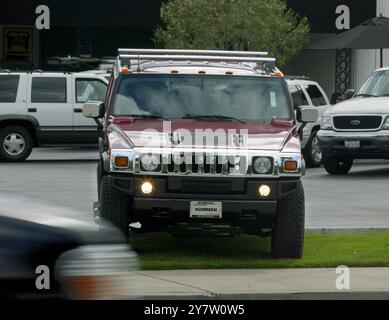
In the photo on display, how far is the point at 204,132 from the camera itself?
40.9 feet

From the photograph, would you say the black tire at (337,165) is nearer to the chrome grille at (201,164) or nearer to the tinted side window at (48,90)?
the tinted side window at (48,90)

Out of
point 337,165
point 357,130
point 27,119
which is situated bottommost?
point 337,165

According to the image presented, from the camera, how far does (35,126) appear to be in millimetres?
26312

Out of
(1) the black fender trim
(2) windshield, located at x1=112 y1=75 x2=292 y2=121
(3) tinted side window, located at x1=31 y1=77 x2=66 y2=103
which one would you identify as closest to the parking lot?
(1) the black fender trim

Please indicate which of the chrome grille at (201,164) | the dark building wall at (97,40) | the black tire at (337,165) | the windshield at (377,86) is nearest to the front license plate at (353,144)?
the black tire at (337,165)

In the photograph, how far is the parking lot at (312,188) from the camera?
16.7 m

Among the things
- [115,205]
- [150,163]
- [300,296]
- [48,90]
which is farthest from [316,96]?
[300,296]

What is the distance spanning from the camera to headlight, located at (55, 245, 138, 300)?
687 cm

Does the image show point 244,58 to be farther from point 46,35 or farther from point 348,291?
point 46,35

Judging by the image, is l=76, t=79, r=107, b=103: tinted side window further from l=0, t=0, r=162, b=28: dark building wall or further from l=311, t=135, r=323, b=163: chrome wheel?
l=0, t=0, r=162, b=28: dark building wall

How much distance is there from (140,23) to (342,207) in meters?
23.7

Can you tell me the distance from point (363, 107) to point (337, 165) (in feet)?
4.74

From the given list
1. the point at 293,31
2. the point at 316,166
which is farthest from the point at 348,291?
the point at 293,31

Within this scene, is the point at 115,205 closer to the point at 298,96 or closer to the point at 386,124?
the point at 386,124
